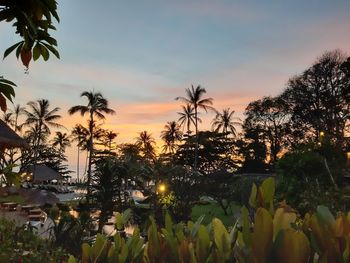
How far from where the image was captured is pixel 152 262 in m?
1.54

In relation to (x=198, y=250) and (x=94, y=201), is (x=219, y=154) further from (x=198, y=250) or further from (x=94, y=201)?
(x=198, y=250)

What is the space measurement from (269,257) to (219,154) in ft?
206

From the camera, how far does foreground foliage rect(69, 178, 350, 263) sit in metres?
1.17

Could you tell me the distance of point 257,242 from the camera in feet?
4.01

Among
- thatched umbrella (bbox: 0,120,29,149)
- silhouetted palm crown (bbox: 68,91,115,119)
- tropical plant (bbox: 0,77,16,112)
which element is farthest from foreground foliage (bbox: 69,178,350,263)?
silhouetted palm crown (bbox: 68,91,115,119)

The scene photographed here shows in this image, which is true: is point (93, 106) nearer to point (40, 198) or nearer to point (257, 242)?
point (40, 198)

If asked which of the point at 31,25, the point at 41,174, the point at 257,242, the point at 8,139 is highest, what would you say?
the point at 41,174

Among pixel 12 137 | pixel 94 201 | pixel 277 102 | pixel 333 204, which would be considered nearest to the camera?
pixel 333 204

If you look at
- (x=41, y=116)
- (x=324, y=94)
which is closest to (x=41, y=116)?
(x=41, y=116)

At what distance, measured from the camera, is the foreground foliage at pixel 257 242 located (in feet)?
3.85

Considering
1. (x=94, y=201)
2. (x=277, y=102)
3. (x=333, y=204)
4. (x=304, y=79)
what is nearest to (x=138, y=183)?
(x=94, y=201)

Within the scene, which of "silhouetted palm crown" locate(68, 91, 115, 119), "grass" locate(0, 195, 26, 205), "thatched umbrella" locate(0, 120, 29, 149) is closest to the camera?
"thatched umbrella" locate(0, 120, 29, 149)

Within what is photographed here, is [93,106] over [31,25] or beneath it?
over

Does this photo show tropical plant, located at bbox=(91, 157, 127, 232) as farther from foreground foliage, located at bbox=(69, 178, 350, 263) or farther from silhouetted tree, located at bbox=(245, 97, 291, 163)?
silhouetted tree, located at bbox=(245, 97, 291, 163)
